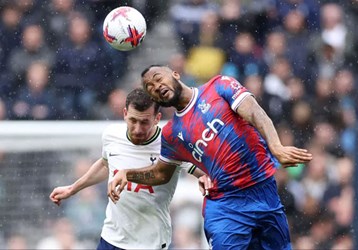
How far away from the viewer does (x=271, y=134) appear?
6570 millimetres

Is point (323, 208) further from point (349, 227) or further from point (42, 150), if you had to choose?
point (42, 150)

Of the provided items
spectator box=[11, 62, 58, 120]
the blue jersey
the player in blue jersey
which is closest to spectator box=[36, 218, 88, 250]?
spectator box=[11, 62, 58, 120]

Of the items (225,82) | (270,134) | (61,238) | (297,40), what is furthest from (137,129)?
(297,40)

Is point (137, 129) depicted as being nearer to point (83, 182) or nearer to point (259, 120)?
point (83, 182)

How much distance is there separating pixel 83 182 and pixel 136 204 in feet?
1.50

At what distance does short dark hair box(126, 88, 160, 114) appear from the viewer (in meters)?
7.29

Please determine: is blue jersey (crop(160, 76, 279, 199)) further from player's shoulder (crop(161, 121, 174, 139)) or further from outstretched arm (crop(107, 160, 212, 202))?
outstretched arm (crop(107, 160, 212, 202))

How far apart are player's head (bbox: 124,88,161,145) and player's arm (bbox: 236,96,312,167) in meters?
0.75

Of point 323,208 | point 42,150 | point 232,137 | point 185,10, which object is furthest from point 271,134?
point 185,10

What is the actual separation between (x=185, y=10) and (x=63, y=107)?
182 centimetres

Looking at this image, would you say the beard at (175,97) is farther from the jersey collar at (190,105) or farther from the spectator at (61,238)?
the spectator at (61,238)

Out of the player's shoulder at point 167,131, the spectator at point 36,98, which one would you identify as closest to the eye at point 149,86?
the player's shoulder at point 167,131

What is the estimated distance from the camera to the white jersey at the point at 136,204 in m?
7.58

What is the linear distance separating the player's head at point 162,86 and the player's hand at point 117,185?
22.0 inches
